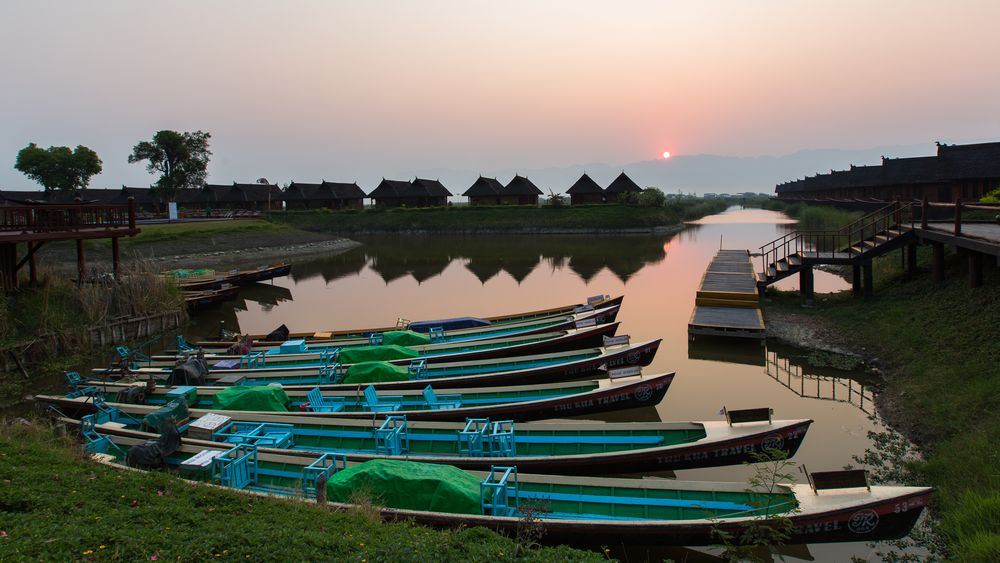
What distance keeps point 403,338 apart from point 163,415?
7.11 metres

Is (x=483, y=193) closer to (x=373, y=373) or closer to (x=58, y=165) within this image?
(x=58, y=165)

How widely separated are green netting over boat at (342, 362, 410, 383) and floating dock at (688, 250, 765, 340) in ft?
31.6

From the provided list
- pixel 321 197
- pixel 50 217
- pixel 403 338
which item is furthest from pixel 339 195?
pixel 403 338

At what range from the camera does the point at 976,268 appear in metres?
14.7

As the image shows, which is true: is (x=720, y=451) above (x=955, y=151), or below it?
below

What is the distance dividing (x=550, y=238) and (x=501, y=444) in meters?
55.2

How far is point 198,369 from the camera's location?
1393 cm

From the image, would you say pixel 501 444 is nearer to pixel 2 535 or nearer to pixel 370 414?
pixel 370 414

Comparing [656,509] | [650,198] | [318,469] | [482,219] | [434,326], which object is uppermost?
[650,198]

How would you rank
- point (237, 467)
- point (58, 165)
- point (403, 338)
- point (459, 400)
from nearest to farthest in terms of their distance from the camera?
point (237, 467) < point (459, 400) < point (403, 338) < point (58, 165)

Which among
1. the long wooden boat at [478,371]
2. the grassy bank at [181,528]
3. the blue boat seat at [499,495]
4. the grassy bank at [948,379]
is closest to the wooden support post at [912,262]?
the grassy bank at [948,379]

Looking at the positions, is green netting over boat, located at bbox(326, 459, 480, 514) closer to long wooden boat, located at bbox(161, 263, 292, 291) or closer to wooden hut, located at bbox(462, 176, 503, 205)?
long wooden boat, located at bbox(161, 263, 292, 291)

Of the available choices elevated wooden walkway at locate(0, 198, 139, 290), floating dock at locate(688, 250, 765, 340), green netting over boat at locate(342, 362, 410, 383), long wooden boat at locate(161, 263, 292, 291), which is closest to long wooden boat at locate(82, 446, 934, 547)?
green netting over boat at locate(342, 362, 410, 383)

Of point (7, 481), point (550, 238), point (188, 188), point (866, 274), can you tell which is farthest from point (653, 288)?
point (188, 188)
